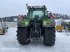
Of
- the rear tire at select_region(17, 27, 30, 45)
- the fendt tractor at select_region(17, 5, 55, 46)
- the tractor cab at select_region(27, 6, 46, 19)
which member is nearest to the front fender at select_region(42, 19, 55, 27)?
the fendt tractor at select_region(17, 5, 55, 46)

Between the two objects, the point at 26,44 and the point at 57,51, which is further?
the point at 26,44

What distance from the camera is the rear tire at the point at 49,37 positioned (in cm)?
1396

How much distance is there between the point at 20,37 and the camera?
46.9ft

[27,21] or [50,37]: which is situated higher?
[27,21]

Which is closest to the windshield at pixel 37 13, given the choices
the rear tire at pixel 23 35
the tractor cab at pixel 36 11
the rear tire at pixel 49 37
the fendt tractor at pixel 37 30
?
the tractor cab at pixel 36 11

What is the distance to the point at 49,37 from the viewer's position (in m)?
14.0

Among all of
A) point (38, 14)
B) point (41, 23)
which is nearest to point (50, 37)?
point (41, 23)

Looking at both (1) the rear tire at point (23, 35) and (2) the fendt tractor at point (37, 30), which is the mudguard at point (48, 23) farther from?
(1) the rear tire at point (23, 35)

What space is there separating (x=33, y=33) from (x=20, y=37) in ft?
2.51

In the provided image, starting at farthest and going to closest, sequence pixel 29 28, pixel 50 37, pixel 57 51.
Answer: pixel 29 28 → pixel 50 37 → pixel 57 51

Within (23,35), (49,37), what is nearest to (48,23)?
(49,37)

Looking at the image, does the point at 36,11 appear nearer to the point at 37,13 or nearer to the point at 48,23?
the point at 37,13

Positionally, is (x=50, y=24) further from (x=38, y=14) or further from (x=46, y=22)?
(x=38, y=14)

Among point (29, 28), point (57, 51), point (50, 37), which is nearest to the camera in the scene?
point (57, 51)
